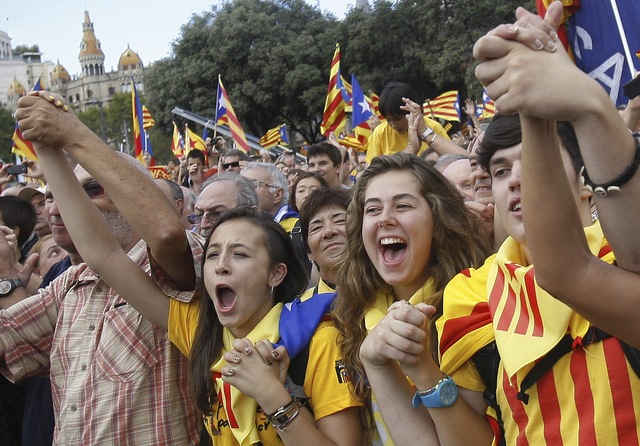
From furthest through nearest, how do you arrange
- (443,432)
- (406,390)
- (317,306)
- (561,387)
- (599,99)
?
1. (317,306)
2. (406,390)
3. (443,432)
4. (561,387)
5. (599,99)

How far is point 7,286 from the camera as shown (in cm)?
316

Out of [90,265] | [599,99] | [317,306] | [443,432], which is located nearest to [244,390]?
[317,306]

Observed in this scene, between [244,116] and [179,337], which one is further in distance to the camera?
[244,116]

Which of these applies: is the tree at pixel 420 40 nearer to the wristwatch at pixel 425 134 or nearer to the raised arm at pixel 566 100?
the wristwatch at pixel 425 134

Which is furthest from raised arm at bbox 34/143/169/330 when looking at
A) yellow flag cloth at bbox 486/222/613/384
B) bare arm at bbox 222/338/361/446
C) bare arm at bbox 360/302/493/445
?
yellow flag cloth at bbox 486/222/613/384

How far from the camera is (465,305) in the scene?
1879 mm

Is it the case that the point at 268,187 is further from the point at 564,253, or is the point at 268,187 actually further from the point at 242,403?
the point at 564,253

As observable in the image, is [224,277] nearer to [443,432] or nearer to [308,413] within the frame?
[308,413]

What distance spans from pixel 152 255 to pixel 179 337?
1.18 ft

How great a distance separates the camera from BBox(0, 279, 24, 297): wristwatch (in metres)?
3.15

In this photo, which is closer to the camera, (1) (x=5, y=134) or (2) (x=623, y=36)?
(2) (x=623, y=36)

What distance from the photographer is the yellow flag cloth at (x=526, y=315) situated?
1.56 metres

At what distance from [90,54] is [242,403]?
138176 mm

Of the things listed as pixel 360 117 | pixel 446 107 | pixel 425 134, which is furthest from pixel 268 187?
pixel 446 107
